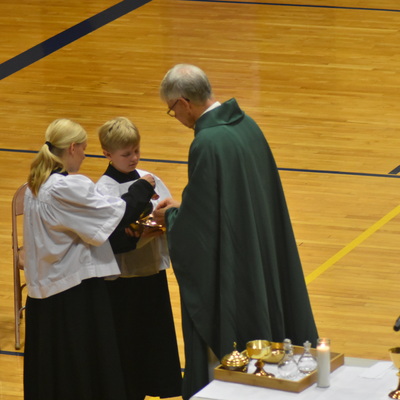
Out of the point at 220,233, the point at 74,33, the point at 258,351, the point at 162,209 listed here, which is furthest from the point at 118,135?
the point at 74,33

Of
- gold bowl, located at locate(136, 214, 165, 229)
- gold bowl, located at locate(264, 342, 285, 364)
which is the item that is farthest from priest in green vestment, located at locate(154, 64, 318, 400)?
gold bowl, located at locate(264, 342, 285, 364)

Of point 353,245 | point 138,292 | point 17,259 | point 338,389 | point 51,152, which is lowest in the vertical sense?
point 353,245

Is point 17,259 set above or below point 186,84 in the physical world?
below

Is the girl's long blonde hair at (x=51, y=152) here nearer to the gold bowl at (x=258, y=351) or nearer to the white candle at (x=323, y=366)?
the gold bowl at (x=258, y=351)

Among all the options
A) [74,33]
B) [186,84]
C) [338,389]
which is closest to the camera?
[338,389]

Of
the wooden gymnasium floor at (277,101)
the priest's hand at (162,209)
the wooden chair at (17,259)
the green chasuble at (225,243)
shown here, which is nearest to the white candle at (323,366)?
the green chasuble at (225,243)

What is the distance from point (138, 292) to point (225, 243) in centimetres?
73

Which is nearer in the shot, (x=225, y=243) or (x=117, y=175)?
(x=225, y=243)

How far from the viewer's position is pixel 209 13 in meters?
13.5

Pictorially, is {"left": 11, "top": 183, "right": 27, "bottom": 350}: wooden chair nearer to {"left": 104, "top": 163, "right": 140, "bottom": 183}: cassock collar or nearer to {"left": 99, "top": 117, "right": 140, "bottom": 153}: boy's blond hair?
{"left": 104, "top": 163, "right": 140, "bottom": 183}: cassock collar

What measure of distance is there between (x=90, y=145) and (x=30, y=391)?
4.54 meters

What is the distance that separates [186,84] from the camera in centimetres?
448

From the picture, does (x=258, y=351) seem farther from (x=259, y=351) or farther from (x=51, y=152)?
(x=51, y=152)

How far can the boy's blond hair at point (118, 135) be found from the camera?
4898 mm
